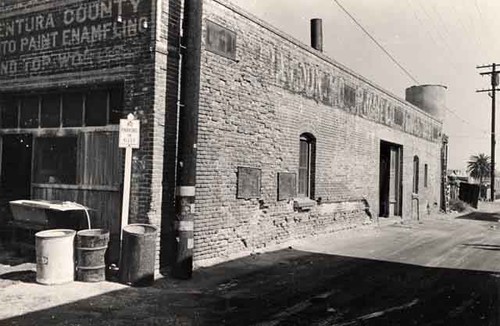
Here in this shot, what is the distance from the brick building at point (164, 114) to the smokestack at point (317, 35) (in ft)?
14.1

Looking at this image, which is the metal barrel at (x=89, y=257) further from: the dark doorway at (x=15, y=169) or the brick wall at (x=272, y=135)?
the dark doorway at (x=15, y=169)

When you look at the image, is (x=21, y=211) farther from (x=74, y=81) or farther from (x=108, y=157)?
(x=74, y=81)

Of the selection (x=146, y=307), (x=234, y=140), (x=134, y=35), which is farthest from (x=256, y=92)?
(x=146, y=307)

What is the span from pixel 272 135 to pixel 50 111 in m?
5.03

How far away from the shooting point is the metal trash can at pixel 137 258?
7805 mm

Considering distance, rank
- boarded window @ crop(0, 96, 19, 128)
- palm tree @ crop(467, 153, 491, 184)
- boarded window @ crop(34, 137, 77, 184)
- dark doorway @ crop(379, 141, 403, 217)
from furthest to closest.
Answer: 1. palm tree @ crop(467, 153, 491, 184)
2. dark doorway @ crop(379, 141, 403, 217)
3. boarded window @ crop(0, 96, 19, 128)
4. boarded window @ crop(34, 137, 77, 184)

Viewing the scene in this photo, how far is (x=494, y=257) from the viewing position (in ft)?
38.8

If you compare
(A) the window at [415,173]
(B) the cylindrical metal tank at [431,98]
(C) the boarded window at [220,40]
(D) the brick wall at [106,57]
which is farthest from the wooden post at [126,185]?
(B) the cylindrical metal tank at [431,98]

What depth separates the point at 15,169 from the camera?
1069 cm

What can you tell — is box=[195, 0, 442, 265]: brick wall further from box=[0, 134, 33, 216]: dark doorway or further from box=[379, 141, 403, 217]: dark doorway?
box=[0, 134, 33, 216]: dark doorway

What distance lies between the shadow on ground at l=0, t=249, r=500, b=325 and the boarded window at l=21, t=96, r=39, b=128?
183 inches

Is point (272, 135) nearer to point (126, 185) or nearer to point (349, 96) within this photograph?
point (126, 185)

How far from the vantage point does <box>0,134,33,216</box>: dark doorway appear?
34.5 feet

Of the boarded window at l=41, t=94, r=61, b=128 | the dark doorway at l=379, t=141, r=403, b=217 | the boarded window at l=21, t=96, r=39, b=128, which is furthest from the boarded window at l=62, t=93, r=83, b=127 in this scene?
the dark doorway at l=379, t=141, r=403, b=217
